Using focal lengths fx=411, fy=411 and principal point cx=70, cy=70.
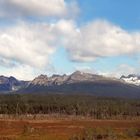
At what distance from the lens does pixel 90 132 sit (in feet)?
252

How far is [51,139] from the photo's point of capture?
3140 inches

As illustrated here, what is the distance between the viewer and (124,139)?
73.8 metres

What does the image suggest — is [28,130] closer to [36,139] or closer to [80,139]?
[36,139]

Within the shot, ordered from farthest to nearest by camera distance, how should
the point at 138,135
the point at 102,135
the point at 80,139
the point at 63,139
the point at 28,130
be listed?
the point at 28,130
the point at 138,135
the point at 63,139
the point at 102,135
the point at 80,139

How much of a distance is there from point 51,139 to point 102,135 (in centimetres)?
1130

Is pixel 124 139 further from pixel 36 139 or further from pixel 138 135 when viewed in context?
pixel 36 139

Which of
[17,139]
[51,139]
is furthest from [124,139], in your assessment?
[17,139]

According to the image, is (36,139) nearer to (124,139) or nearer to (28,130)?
(124,139)

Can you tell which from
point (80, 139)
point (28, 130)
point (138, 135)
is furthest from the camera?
point (28, 130)

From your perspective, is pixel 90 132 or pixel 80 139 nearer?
pixel 80 139

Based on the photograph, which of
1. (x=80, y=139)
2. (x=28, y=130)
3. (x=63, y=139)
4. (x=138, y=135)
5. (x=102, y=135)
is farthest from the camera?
(x=28, y=130)

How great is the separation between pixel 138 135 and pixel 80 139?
20493 mm

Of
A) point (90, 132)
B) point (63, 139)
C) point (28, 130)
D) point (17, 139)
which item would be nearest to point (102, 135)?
point (90, 132)

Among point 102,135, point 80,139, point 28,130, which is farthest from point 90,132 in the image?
point 28,130
